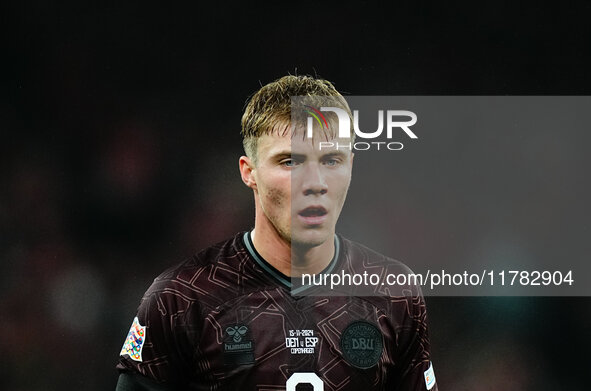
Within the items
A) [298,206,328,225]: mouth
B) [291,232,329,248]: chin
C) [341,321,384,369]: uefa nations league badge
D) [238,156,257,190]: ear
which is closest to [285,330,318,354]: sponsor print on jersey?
[341,321,384,369]: uefa nations league badge

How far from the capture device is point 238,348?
159 inches

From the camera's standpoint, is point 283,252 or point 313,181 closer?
point 313,181

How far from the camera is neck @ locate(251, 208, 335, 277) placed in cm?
424

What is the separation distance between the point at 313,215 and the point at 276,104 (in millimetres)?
680

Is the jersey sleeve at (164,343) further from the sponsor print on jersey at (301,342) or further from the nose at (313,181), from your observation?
the nose at (313,181)

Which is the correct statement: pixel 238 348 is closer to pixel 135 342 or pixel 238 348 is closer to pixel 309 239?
pixel 135 342

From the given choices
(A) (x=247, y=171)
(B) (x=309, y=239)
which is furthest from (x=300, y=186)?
(A) (x=247, y=171)

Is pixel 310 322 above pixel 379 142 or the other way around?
the other way around

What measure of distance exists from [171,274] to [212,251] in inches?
10.7

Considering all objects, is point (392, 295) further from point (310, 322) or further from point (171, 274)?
point (171, 274)

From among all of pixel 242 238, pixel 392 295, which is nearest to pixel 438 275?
pixel 392 295

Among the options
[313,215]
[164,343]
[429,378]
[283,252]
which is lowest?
[429,378]

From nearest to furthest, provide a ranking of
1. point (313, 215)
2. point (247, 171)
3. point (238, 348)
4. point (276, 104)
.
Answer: point (238, 348) → point (313, 215) → point (276, 104) → point (247, 171)

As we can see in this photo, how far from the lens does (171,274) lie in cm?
431
